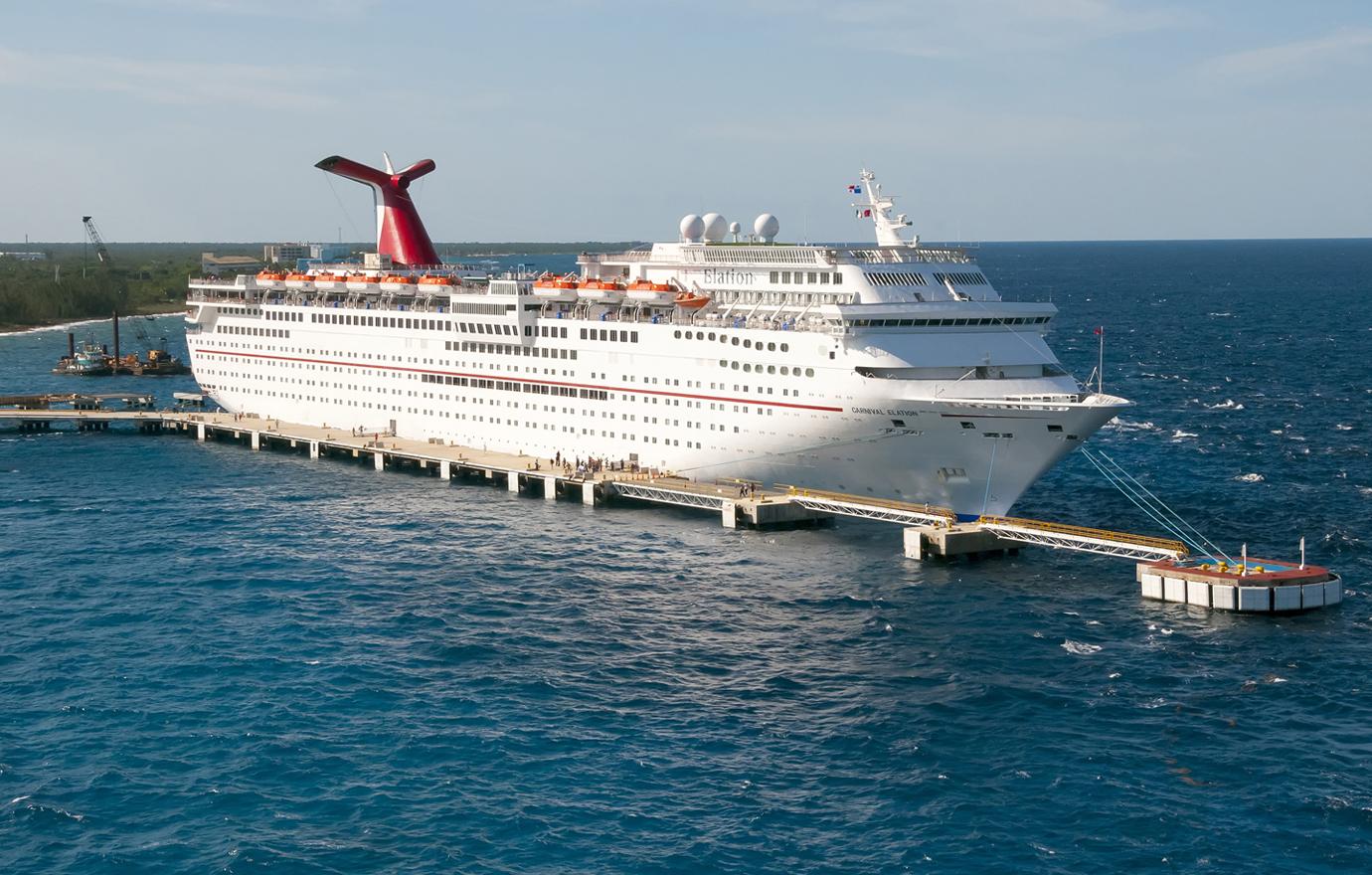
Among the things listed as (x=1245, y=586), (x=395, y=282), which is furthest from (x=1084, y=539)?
(x=395, y=282)

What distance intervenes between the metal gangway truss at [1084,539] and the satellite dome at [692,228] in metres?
23.6

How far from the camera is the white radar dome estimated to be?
72500 mm

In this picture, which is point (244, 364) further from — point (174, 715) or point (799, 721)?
point (799, 721)

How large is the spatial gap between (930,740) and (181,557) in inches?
1353

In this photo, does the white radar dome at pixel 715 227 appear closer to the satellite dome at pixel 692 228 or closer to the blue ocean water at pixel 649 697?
the satellite dome at pixel 692 228

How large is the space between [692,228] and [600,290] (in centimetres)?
565

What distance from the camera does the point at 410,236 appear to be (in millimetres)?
93562

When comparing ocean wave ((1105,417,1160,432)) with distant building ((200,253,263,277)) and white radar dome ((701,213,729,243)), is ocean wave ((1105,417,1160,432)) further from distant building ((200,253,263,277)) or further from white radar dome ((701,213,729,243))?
distant building ((200,253,263,277))

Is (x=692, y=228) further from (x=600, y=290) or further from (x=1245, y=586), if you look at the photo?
(x=1245, y=586)

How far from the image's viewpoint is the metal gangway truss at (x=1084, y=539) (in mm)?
52375

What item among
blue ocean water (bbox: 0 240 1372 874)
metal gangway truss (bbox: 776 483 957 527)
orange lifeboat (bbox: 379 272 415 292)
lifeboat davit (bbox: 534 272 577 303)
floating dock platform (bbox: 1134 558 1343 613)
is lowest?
blue ocean water (bbox: 0 240 1372 874)

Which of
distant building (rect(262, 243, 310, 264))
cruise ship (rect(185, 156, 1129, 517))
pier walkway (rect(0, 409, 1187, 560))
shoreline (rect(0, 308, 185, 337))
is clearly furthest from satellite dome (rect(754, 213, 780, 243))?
shoreline (rect(0, 308, 185, 337))

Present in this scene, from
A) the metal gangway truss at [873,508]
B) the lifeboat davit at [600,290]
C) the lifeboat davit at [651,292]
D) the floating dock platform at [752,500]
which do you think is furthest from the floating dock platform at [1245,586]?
the lifeboat davit at [600,290]

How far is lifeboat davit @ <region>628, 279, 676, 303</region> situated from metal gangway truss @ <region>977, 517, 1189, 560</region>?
20.5 meters
